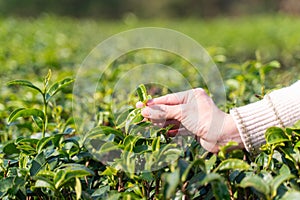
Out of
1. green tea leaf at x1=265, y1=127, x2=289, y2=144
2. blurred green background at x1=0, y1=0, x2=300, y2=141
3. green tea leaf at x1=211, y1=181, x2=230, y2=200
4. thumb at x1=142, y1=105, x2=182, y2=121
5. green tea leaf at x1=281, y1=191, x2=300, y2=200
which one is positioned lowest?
green tea leaf at x1=281, y1=191, x2=300, y2=200

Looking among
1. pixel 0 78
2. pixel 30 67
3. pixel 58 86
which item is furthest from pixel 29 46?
pixel 58 86

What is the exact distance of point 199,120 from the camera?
1.67 m

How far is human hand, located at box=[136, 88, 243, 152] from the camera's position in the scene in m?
1.67

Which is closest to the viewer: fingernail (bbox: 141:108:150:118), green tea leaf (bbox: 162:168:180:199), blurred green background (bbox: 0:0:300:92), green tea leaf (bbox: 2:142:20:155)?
green tea leaf (bbox: 162:168:180:199)

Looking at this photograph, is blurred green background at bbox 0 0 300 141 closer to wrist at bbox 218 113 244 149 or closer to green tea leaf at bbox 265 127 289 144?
wrist at bbox 218 113 244 149

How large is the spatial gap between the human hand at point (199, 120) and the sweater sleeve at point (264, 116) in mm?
28

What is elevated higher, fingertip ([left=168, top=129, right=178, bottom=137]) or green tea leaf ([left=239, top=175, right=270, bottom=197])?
fingertip ([left=168, top=129, right=178, bottom=137])

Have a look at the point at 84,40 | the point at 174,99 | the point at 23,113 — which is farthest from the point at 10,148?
the point at 84,40

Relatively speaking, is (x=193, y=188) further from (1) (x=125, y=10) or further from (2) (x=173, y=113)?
(1) (x=125, y=10)

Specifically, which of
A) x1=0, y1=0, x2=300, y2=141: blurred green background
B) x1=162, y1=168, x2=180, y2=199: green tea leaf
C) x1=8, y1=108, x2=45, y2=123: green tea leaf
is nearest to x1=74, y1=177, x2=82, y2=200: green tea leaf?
x1=162, y1=168, x2=180, y2=199: green tea leaf

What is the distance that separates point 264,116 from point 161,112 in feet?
1.06

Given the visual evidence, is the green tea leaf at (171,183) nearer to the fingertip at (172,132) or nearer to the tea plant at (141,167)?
the tea plant at (141,167)

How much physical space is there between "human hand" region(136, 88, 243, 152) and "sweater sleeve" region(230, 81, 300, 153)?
3 centimetres

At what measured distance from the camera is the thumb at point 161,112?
1.67 meters
